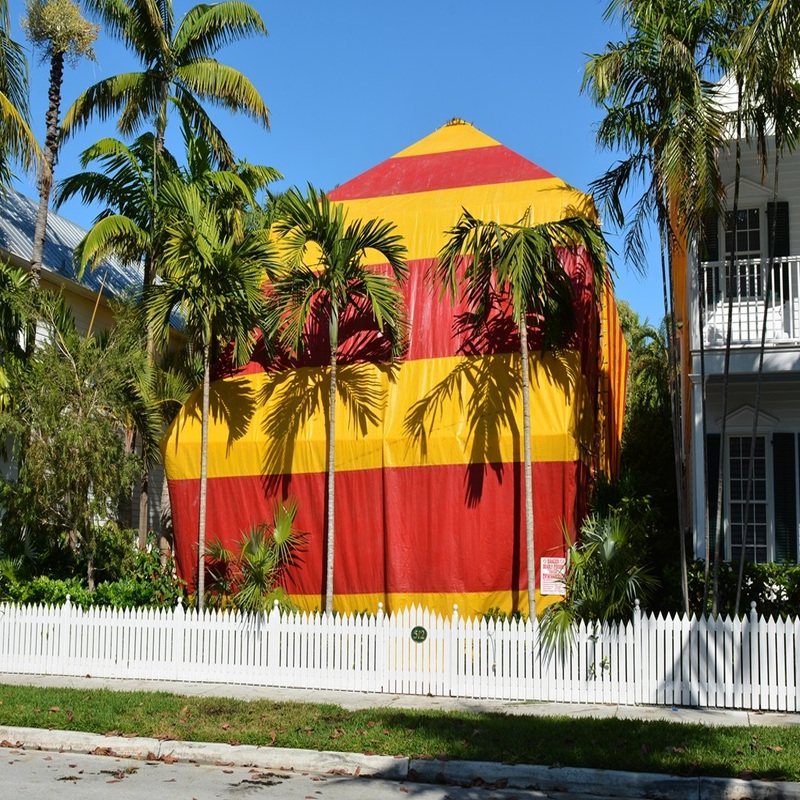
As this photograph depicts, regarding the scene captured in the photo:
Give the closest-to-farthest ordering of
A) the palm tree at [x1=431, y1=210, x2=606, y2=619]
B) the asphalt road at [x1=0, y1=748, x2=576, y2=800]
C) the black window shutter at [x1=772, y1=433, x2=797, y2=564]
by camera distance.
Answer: the asphalt road at [x1=0, y1=748, x2=576, y2=800], the palm tree at [x1=431, y1=210, x2=606, y2=619], the black window shutter at [x1=772, y1=433, x2=797, y2=564]

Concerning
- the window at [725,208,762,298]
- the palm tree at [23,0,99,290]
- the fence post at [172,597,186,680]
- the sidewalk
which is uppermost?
the palm tree at [23,0,99,290]

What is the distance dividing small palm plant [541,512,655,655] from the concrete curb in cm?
367

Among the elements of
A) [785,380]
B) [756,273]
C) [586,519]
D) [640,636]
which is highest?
[756,273]

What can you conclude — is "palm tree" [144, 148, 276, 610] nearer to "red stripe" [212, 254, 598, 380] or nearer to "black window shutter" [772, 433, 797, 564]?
"red stripe" [212, 254, 598, 380]

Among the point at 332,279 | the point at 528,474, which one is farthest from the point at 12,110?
the point at 528,474

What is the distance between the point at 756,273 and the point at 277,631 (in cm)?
899

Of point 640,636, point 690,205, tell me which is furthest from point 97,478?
point 690,205

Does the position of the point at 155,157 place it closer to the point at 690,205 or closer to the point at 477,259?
the point at 477,259

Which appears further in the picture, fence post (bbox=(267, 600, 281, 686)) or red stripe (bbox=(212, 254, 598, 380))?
red stripe (bbox=(212, 254, 598, 380))

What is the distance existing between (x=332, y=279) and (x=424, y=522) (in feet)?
13.5

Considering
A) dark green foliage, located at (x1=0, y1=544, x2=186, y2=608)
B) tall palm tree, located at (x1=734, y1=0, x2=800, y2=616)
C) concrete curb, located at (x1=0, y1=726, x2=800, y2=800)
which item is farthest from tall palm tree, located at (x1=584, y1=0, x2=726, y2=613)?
dark green foliage, located at (x1=0, y1=544, x2=186, y2=608)

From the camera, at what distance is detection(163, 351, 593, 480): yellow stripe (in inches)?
619

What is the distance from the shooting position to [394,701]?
1243cm

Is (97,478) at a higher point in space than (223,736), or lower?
higher
